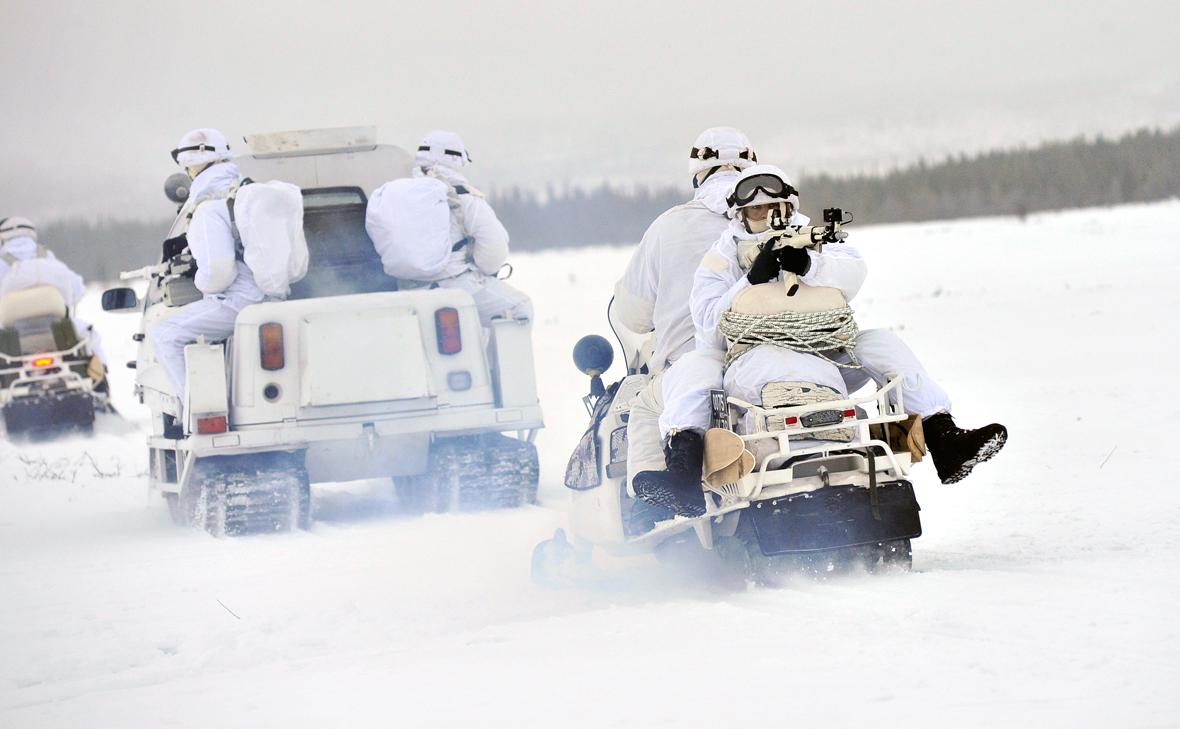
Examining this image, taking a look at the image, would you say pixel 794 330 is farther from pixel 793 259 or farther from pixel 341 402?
pixel 341 402

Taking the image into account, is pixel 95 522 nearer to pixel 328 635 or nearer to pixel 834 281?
pixel 328 635

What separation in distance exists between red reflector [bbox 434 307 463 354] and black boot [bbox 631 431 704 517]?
3.98 meters

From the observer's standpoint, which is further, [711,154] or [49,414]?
[49,414]

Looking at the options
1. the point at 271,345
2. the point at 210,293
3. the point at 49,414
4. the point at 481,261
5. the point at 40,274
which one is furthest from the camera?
the point at 40,274

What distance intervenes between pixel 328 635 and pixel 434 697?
6.28 ft

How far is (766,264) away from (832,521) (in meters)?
0.98

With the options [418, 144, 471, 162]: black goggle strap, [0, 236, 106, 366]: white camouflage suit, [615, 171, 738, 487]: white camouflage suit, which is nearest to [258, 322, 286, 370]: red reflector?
[418, 144, 471, 162]: black goggle strap

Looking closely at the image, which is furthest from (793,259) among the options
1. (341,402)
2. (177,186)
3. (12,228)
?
(12,228)

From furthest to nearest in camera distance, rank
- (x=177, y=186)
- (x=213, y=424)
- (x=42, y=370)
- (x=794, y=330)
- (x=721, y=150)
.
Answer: (x=42, y=370) < (x=177, y=186) < (x=213, y=424) < (x=721, y=150) < (x=794, y=330)

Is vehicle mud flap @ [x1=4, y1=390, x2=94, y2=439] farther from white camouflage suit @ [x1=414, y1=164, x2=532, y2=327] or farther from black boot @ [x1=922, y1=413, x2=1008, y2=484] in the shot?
black boot @ [x1=922, y1=413, x2=1008, y2=484]

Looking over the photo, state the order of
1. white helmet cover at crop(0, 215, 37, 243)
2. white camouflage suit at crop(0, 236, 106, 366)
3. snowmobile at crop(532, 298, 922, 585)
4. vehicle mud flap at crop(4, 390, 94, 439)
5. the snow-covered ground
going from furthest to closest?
white helmet cover at crop(0, 215, 37, 243) < white camouflage suit at crop(0, 236, 106, 366) < vehicle mud flap at crop(4, 390, 94, 439) < snowmobile at crop(532, 298, 922, 585) < the snow-covered ground

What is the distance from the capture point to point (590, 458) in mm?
7086

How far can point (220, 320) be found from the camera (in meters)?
10.0

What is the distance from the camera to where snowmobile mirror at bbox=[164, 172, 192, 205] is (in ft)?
37.1
